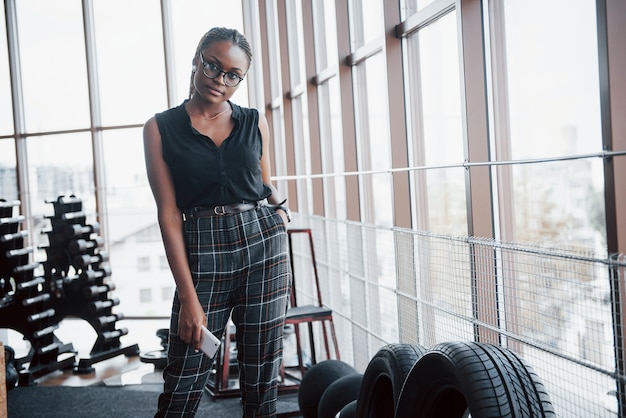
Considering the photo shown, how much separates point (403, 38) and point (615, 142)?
175 cm

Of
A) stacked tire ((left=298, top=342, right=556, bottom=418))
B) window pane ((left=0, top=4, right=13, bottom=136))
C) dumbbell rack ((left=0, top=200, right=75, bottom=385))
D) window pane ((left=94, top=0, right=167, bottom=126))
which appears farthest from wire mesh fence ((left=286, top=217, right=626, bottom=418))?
window pane ((left=0, top=4, right=13, bottom=136))

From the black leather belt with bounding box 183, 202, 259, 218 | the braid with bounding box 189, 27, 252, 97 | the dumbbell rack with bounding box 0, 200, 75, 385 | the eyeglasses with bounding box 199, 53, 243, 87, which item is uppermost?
the braid with bounding box 189, 27, 252, 97

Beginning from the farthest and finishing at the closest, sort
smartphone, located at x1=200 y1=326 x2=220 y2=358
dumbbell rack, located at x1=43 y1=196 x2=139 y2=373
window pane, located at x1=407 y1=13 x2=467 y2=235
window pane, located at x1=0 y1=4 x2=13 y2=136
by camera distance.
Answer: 1. window pane, located at x1=0 y1=4 x2=13 y2=136
2. dumbbell rack, located at x1=43 y1=196 x2=139 y2=373
3. window pane, located at x1=407 y1=13 x2=467 y2=235
4. smartphone, located at x1=200 y1=326 x2=220 y2=358

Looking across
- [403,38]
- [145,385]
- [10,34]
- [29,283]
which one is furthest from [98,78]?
[403,38]

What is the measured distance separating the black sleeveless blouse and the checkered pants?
0.19 feet

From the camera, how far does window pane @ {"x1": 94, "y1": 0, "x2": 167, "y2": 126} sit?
23.3 feet

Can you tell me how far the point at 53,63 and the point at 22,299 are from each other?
343cm

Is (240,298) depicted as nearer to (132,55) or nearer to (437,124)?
(437,124)

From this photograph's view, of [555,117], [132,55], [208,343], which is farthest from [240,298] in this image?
[132,55]

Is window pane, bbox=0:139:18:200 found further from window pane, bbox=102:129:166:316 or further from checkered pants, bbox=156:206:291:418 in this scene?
checkered pants, bbox=156:206:291:418

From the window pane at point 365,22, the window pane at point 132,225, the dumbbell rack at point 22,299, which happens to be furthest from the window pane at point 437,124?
the window pane at point 132,225

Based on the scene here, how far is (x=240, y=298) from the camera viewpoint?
1.89 meters

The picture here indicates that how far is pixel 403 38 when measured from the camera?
3.21 meters

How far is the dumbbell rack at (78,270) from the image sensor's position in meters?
4.83
